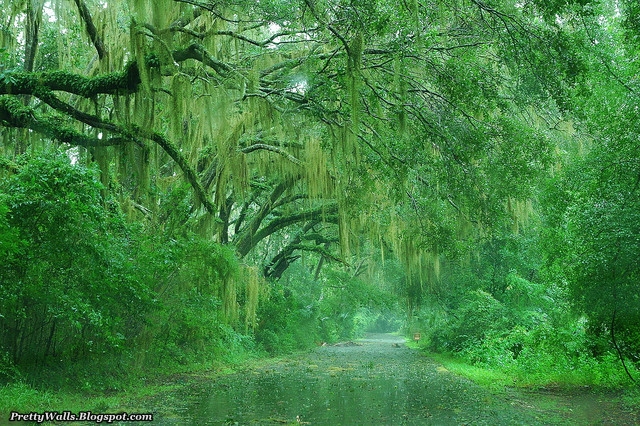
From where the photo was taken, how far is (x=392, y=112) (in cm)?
1015

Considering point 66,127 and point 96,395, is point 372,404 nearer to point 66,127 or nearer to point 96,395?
point 96,395

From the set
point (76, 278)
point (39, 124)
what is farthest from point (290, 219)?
point (76, 278)

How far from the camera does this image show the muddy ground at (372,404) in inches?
287

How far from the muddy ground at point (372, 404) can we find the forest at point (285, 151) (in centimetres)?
123

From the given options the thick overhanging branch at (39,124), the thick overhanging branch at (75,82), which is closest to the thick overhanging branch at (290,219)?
the thick overhanging branch at (39,124)

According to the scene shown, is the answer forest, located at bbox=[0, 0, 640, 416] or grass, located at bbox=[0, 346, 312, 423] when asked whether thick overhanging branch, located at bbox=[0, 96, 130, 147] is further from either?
grass, located at bbox=[0, 346, 312, 423]

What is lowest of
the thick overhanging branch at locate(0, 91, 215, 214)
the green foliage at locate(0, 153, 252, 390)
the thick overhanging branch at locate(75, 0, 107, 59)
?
the green foliage at locate(0, 153, 252, 390)

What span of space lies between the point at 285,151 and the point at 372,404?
288 inches

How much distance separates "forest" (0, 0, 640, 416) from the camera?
25.1 feet

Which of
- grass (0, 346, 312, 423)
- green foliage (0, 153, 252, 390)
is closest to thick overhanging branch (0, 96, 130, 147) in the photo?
green foliage (0, 153, 252, 390)

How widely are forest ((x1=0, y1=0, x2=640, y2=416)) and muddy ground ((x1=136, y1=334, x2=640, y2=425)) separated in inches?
48.4

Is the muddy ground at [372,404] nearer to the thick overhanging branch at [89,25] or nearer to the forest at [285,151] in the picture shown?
the forest at [285,151]

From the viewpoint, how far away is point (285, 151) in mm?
14609

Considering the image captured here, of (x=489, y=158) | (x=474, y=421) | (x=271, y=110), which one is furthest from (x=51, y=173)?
(x=489, y=158)
